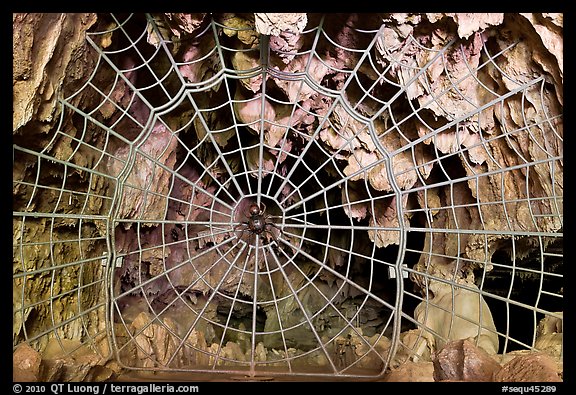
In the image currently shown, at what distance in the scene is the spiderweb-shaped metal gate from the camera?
1733 mm

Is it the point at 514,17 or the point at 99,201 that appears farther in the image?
the point at 99,201

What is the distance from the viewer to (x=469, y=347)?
4.73 ft

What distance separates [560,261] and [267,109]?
6.72 ft

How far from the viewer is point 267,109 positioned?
83.4 inches

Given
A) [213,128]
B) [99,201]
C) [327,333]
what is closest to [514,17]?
[213,128]

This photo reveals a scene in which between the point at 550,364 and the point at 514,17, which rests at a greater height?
the point at 514,17

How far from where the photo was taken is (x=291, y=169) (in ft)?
6.87

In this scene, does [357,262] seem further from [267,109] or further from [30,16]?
[30,16]

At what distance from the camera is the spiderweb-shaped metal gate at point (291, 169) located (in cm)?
173

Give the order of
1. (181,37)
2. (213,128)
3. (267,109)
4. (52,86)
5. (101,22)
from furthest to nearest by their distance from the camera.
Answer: (213,128)
(267,109)
(181,37)
(101,22)
(52,86)

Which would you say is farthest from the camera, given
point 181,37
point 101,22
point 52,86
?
point 181,37

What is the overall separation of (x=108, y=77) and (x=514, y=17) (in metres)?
1.68

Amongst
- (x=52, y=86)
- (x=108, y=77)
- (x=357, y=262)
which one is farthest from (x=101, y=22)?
(x=357, y=262)
